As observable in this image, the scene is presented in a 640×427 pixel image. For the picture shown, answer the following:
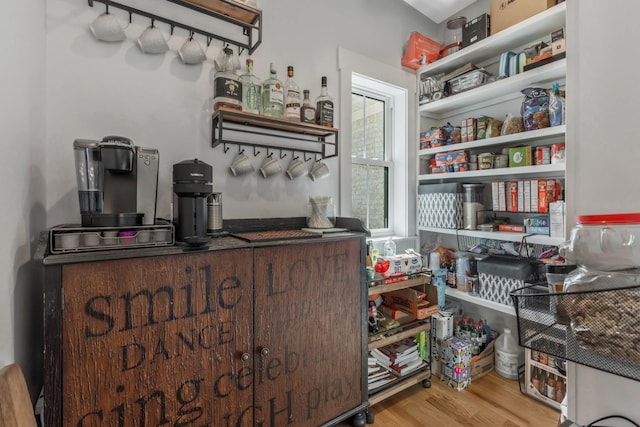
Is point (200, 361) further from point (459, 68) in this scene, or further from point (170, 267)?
point (459, 68)

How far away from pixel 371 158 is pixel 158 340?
6.71 feet

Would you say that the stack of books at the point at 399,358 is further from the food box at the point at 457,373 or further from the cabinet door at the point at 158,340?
the cabinet door at the point at 158,340

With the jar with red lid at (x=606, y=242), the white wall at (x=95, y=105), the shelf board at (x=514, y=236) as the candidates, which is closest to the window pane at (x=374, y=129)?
the white wall at (x=95, y=105)

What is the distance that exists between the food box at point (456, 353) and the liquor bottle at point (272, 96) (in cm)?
185

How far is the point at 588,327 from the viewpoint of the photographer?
1.88 feet

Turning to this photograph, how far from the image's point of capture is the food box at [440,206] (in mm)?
2367

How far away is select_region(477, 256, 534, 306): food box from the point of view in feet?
6.58

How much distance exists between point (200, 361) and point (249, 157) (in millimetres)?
1108

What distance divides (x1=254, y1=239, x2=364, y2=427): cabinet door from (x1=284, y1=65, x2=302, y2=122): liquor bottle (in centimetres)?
78

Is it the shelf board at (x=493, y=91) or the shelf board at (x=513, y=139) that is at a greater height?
the shelf board at (x=493, y=91)

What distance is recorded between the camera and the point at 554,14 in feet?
6.01

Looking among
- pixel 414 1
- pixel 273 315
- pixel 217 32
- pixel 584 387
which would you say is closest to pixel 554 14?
pixel 414 1

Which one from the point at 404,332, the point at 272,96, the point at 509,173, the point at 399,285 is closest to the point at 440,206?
the point at 509,173

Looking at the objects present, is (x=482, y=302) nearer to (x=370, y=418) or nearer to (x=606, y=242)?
(x=370, y=418)
